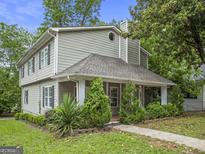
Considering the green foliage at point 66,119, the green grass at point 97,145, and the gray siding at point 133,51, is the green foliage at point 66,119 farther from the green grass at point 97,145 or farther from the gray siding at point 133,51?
the gray siding at point 133,51

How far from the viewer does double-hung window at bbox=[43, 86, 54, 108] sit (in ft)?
55.4

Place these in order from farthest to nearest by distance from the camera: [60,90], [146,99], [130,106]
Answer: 1. [146,99]
2. [60,90]
3. [130,106]

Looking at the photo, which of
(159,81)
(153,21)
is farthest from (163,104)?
(153,21)

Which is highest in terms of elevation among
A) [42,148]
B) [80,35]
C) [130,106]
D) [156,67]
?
[80,35]

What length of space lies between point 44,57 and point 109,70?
5327mm

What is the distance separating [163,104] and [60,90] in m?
7.79

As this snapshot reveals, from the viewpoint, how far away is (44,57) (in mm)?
17844

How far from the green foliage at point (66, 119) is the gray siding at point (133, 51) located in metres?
9.08

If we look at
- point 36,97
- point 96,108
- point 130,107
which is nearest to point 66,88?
point 96,108

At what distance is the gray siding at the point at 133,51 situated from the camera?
19.9 m

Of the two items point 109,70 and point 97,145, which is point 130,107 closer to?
point 109,70

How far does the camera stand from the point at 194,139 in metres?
9.88

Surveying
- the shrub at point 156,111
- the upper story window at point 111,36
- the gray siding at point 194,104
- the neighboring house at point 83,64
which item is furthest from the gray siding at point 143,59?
the gray siding at point 194,104

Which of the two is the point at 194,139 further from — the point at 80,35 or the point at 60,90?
the point at 80,35
